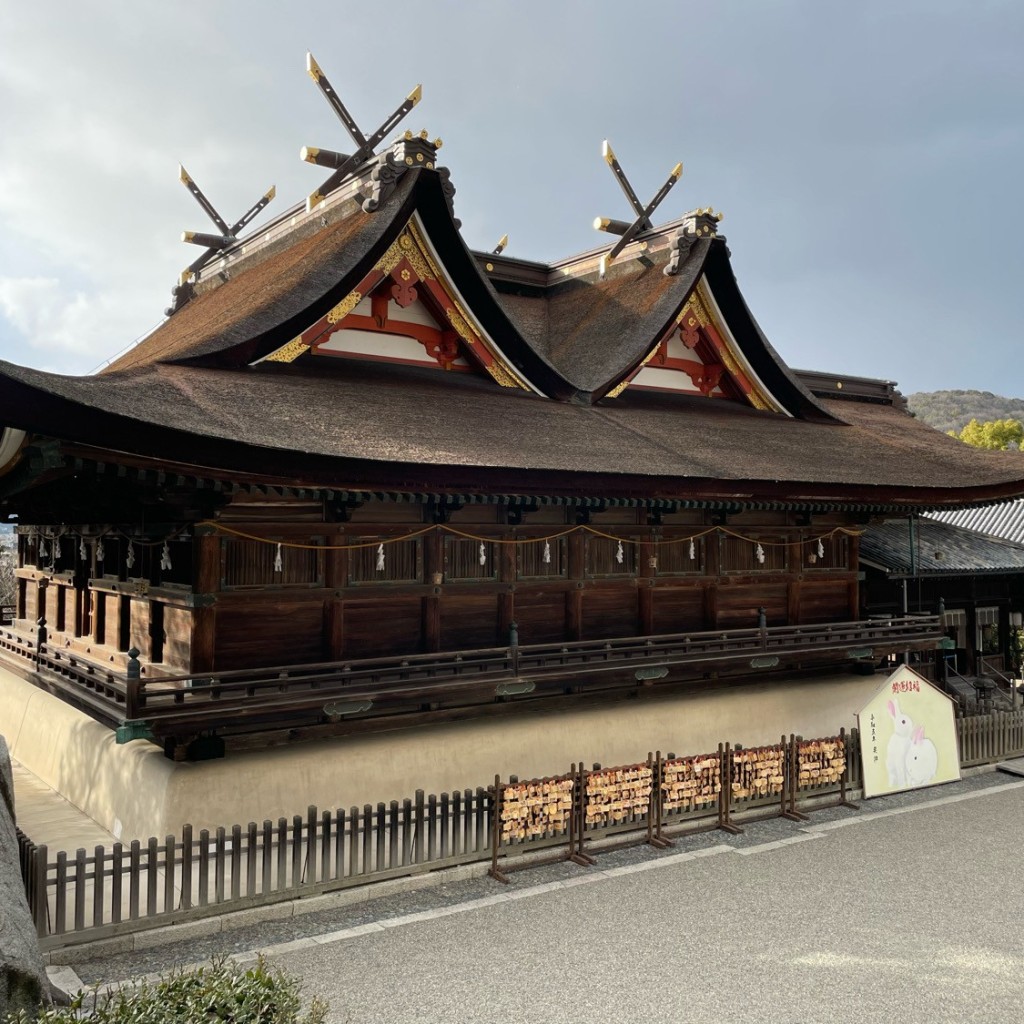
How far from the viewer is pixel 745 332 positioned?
1883 cm

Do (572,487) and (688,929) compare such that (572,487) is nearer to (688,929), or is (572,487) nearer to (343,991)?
(688,929)

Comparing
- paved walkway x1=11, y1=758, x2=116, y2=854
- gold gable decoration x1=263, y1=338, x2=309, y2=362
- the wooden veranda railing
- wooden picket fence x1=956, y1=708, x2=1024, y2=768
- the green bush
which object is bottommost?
paved walkway x1=11, y1=758, x2=116, y2=854

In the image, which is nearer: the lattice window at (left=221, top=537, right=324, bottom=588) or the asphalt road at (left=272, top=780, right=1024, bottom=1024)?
the asphalt road at (left=272, top=780, right=1024, bottom=1024)

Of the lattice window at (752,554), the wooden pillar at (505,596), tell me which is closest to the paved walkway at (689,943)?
the wooden pillar at (505,596)

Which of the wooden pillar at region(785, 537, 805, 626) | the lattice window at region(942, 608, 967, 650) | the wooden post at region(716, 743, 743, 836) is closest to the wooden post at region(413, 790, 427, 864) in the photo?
the wooden post at region(716, 743, 743, 836)

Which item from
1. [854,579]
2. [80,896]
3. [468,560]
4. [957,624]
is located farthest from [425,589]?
[957,624]

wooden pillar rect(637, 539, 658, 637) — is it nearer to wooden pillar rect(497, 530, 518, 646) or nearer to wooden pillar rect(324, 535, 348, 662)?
wooden pillar rect(497, 530, 518, 646)

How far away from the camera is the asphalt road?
24.7ft

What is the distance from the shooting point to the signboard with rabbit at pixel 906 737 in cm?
1344

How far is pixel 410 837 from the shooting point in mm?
10406

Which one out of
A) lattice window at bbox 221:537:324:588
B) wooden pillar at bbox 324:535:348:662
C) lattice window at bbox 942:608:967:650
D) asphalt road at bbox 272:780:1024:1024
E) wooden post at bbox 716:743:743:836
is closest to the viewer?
asphalt road at bbox 272:780:1024:1024

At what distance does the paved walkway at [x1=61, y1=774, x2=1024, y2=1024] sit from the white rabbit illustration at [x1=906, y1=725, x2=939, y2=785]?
78.2 inches

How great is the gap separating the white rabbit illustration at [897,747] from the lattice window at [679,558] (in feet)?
13.7

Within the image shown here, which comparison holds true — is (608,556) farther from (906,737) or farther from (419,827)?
(419,827)
